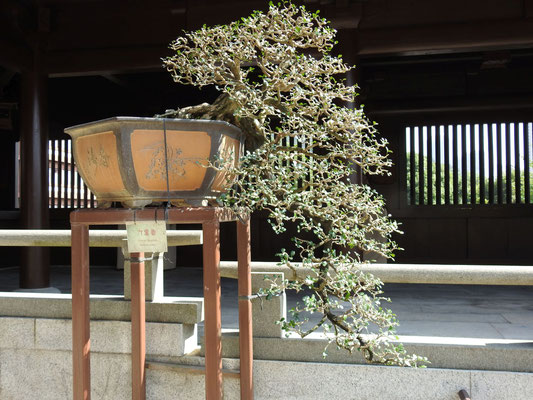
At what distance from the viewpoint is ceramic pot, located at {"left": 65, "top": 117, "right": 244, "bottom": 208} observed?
5.95 feet

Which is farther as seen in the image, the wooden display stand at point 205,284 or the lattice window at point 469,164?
the lattice window at point 469,164

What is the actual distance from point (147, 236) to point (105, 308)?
3.29 feet

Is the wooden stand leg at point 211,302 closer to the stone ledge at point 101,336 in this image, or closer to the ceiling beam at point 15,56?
the stone ledge at point 101,336

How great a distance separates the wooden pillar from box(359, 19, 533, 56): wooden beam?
10.4ft

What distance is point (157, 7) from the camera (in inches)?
188

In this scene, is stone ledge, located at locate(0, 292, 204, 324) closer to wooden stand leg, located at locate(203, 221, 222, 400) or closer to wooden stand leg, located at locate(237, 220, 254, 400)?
wooden stand leg, located at locate(237, 220, 254, 400)

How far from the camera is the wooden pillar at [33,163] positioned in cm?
489

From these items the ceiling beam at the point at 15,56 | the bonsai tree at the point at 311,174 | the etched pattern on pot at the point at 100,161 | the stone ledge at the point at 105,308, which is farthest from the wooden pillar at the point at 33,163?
the bonsai tree at the point at 311,174

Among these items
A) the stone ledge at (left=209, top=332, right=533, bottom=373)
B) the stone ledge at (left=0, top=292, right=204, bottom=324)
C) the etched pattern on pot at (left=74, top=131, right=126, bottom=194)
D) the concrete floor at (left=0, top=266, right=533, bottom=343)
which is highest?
the etched pattern on pot at (left=74, top=131, right=126, bottom=194)

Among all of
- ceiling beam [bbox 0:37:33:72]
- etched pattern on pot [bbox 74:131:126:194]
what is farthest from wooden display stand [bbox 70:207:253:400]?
ceiling beam [bbox 0:37:33:72]

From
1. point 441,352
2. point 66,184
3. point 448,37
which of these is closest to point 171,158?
point 441,352

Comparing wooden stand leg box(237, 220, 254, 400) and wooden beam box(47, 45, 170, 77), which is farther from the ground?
wooden beam box(47, 45, 170, 77)

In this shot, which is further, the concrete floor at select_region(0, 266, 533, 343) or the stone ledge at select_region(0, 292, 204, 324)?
the concrete floor at select_region(0, 266, 533, 343)

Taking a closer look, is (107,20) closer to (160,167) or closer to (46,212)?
(46,212)
